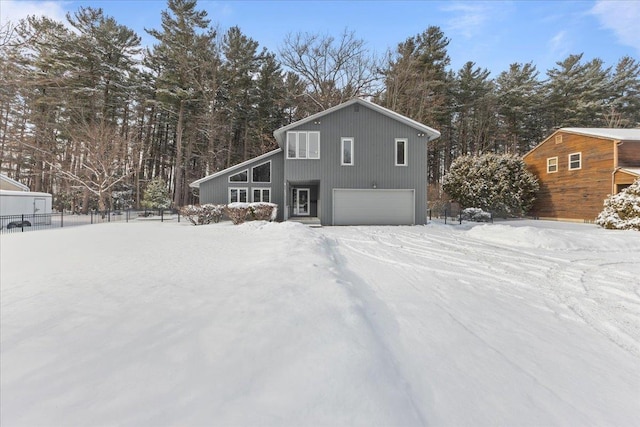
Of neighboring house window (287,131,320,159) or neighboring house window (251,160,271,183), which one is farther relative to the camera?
neighboring house window (251,160,271,183)

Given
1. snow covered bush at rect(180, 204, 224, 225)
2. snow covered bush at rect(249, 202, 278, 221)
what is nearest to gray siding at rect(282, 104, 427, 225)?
snow covered bush at rect(249, 202, 278, 221)

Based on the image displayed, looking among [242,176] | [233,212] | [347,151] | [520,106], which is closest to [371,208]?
[347,151]

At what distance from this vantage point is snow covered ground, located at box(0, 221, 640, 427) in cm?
191

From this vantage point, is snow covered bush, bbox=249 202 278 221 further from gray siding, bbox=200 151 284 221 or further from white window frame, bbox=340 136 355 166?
white window frame, bbox=340 136 355 166

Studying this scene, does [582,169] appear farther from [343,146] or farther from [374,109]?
[343,146]

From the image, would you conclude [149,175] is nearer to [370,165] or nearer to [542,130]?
[370,165]

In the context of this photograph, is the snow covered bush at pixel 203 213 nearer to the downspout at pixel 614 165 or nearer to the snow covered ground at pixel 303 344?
the snow covered ground at pixel 303 344

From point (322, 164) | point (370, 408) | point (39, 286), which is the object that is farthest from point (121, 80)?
point (370, 408)

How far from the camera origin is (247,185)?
54.6ft

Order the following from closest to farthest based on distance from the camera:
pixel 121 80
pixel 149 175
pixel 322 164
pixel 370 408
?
pixel 370 408 < pixel 322 164 < pixel 121 80 < pixel 149 175

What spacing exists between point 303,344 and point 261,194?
A: 14.7 meters

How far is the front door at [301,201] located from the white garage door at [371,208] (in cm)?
447

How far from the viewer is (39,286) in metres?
3.75

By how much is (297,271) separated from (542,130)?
34.3 metres
